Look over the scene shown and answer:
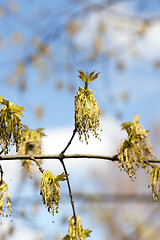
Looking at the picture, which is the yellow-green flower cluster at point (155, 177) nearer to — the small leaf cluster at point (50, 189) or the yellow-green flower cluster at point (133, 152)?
the yellow-green flower cluster at point (133, 152)

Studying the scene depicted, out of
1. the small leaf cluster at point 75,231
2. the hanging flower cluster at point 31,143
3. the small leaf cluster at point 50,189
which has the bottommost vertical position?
the small leaf cluster at point 75,231

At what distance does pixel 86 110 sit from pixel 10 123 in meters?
0.44

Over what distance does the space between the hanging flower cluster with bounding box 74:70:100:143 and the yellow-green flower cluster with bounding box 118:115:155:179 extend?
0.26 m

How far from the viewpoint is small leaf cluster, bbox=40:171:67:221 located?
6.18 ft

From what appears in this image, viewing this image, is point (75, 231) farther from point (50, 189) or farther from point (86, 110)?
point (86, 110)

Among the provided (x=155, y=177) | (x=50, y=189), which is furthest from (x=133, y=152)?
(x=50, y=189)

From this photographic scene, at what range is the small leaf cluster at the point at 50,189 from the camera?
→ 74.2 inches

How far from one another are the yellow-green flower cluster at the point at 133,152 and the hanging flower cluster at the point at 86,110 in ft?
0.84

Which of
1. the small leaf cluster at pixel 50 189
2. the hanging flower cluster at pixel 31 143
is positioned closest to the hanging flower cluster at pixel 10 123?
the small leaf cluster at pixel 50 189

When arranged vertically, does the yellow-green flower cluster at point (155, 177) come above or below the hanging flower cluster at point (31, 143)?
below

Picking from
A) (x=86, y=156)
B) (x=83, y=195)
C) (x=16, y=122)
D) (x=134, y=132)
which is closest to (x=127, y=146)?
(x=134, y=132)

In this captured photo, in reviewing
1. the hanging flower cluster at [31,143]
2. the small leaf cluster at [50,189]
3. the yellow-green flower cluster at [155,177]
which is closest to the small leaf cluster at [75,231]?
the small leaf cluster at [50,189]

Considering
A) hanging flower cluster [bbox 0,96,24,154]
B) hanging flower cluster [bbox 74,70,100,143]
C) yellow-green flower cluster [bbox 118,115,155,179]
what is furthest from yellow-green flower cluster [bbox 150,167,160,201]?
hanging flower cluster [bbox 0,96,24,154]

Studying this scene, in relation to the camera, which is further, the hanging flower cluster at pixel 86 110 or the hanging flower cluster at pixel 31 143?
the hanging flower cluster at pixel 31 143
